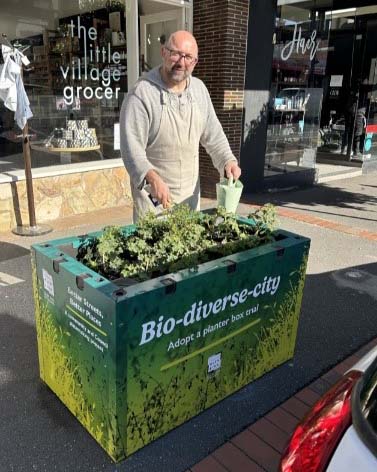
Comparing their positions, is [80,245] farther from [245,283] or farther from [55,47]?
[55,47]

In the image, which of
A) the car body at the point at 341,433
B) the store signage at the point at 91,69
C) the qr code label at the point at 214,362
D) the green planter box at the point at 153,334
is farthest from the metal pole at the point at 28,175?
the car body at the point at 341,433

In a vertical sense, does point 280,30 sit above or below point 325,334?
above

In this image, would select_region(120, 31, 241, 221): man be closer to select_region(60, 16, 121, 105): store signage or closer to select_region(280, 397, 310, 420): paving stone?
select_region(280, 397, 310, 420): paving stone

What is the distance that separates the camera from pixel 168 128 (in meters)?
2.84

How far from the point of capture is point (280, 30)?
23.2 ft

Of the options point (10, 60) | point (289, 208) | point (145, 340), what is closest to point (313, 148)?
point (289, 208)

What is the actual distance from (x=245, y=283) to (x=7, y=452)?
146cm

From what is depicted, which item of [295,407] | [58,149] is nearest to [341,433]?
[295,407]

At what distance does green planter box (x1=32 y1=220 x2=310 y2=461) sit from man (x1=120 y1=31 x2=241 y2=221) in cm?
43

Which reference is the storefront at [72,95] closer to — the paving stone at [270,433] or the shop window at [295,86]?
the shop window at [295,86]

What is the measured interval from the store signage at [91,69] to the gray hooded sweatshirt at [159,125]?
12.2 feet

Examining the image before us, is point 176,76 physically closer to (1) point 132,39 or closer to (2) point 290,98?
(1) point 132,39

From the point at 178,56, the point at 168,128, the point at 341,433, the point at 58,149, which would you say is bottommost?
the point at 341,433

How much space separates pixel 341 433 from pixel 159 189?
5.74ft
